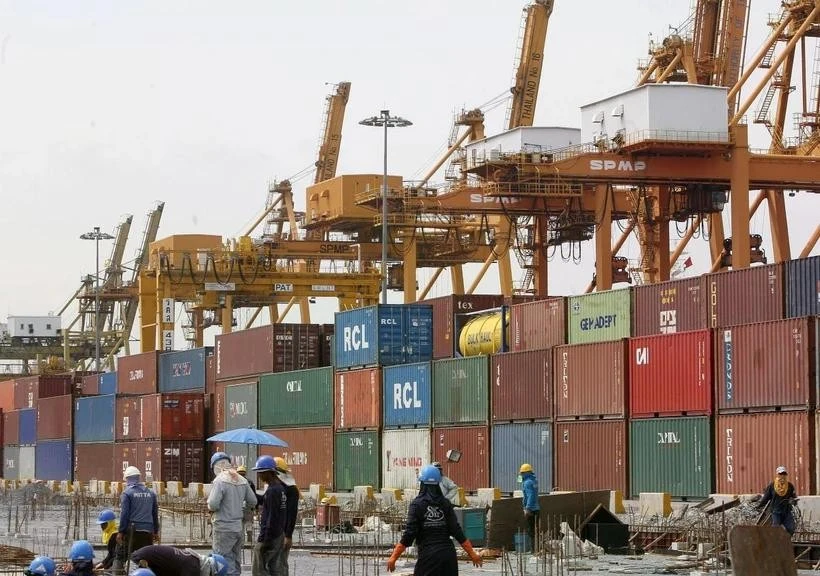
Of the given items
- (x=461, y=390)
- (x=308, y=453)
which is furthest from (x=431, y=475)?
(x=308, y=453)

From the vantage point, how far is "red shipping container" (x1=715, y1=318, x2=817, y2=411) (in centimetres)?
2905

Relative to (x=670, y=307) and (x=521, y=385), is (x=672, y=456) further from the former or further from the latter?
(x=521, y=385)

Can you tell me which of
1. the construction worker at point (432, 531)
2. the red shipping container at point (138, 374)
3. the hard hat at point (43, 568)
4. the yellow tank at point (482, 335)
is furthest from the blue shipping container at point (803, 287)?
the red shipping container at point (138, 374)

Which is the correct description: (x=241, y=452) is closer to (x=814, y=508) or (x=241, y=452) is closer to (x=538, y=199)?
(x=538, y=199)

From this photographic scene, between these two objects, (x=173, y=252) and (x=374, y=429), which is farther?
(x=173, y=252)

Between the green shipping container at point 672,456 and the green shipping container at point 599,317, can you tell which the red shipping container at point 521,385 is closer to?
the green shipping container at point 599,317

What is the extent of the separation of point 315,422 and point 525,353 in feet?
45.4

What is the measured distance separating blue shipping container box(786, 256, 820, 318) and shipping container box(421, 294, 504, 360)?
646 inches

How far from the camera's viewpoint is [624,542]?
27.5m

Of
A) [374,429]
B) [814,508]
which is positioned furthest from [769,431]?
[374,429]

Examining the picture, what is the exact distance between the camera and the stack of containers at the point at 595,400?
114ft

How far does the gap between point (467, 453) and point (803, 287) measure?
12.7m

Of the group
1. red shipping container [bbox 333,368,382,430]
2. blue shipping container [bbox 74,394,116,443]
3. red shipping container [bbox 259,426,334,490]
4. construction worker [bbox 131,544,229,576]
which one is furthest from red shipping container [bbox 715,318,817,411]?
blue shipping container [bbox 74,394,116,443]

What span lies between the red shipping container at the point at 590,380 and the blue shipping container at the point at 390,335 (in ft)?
33.7
